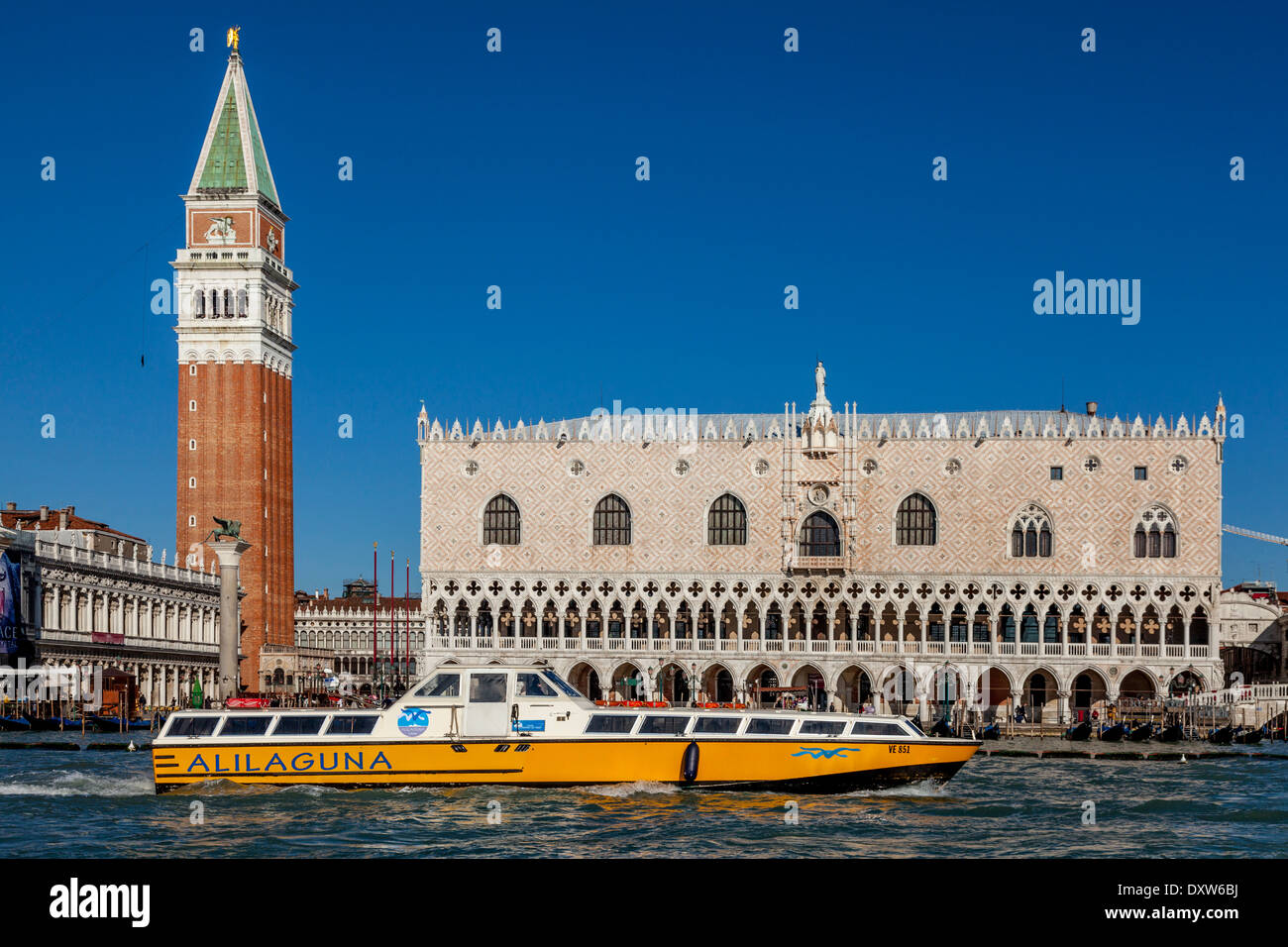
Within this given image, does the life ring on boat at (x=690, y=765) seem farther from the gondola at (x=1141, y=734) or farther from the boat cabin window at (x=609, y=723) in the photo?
the gondola at (x=1141, y=734)

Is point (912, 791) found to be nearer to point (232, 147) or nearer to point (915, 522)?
point (915, 522)

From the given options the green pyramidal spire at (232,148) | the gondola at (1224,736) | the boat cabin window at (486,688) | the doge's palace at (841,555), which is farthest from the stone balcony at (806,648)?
the boat cabin window at (486,688)

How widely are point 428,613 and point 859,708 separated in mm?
18031

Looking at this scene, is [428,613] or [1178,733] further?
[428,613]

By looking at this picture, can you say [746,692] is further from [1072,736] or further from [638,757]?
[638,757]

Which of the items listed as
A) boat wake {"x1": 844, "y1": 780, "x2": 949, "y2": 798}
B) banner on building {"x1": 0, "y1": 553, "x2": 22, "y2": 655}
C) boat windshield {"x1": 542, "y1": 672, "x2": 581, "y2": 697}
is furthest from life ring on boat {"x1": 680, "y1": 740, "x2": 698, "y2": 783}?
banner on building {"x1": 0, "y1": 553, "x2": 22, "y2": 655}

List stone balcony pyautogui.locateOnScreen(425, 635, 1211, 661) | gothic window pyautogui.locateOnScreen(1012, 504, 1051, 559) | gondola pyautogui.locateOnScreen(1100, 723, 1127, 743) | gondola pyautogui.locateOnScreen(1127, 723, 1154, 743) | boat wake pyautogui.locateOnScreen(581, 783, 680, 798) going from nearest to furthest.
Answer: boat wake pyautogui.locateOnScreen(581, 783, 680, 798)
gondola pyautogui.locateOnScreen(1127, 723, 1154, 743)
gondola pyautogui.locateOnScreen(1100, 723, 1127, 743)
stone balcony pyautogui.locateOnScreen(425, 635, 1211, 661)
gothic window pyautogui.locateOnScreen(1012, 504, 1051, 559)

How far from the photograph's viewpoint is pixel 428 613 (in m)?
63.2

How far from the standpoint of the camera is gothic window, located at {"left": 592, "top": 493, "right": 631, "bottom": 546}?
6238cm

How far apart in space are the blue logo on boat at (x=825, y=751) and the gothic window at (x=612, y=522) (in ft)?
125

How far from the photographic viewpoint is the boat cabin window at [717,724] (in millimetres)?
24250

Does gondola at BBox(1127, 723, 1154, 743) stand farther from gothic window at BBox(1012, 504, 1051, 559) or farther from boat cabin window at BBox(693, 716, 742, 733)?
boat cabin window at BBox(693, 716, 742, 733)

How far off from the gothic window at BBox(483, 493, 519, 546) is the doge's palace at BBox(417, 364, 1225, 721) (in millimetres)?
94
